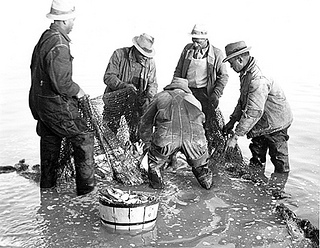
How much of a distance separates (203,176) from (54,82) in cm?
227

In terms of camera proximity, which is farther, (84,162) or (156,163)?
(156,163)

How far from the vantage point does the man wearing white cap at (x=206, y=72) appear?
737 cm

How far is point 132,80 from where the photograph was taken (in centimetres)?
727

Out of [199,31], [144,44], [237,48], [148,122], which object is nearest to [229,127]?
[237,48]

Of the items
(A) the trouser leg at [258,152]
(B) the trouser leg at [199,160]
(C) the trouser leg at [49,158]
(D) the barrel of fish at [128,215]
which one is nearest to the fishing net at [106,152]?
(C) the trouser leg at [49,158]

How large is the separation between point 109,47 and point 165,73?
8.76 m

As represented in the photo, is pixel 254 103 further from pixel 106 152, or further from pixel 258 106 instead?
pixel 106 152

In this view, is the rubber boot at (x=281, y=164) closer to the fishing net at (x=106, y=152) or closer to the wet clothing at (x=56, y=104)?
the fishing net at (x=106, y=152)

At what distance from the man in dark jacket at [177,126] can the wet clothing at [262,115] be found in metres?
0.69

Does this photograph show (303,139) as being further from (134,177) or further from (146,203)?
(146,203)

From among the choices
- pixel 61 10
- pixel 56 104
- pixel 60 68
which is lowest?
pixel 56 104

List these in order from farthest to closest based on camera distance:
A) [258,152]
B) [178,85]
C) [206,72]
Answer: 1. [206,72]
2. [258,152]
3. [178,85]

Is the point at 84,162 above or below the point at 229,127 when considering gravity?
below

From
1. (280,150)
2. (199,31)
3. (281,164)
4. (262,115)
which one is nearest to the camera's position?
(262,115)
